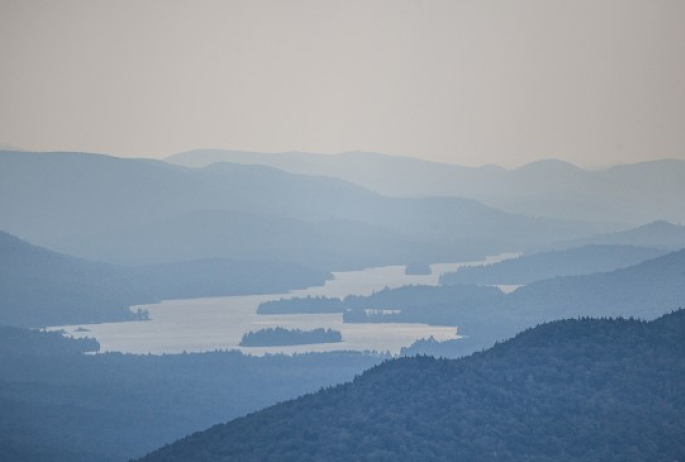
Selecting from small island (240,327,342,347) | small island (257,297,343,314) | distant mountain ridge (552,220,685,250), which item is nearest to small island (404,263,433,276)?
distant mountain ridge (552,220,685,250)

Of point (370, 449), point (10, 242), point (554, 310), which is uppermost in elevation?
point (10, 242)

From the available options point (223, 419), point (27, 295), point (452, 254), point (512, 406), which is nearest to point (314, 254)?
point (452, 254)

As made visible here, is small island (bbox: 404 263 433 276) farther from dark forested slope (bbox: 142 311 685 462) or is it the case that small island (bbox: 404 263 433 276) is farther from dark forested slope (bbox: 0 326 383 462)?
dark forested slope (bbox: 142 311 685 462)

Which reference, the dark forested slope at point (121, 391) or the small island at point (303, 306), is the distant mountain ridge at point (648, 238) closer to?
the small island at point (303, 306)

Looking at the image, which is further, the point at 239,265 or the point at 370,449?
the point at 239,265

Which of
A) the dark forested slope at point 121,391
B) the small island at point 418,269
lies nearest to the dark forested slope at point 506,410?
the dark forested slope at point 121,391

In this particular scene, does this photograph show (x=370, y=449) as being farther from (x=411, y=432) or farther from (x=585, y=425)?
(x=585, y=425)
